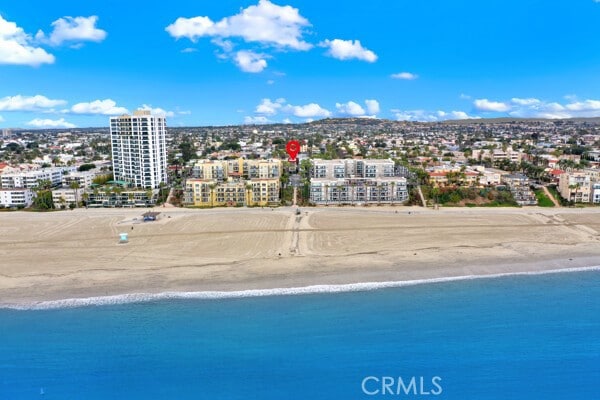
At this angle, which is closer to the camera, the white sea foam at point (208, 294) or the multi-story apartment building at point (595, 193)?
the white sea foam at point (208, 294)

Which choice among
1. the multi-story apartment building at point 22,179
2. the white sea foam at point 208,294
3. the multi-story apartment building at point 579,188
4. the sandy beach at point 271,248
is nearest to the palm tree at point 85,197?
the sandy beach at point 271,248

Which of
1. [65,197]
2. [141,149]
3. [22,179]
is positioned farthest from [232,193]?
[22,179]

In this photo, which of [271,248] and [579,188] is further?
[579,188]

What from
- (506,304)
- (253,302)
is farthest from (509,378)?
(253,302)

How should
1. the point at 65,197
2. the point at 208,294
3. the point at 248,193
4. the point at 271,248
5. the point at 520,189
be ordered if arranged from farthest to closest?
the point at 520,189, the point at 248,193, the point at 65,197, the point at 271,248, the point at 208,294

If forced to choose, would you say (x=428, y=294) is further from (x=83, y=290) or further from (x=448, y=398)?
(x=83, y=290)

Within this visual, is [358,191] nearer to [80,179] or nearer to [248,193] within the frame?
[248,193]

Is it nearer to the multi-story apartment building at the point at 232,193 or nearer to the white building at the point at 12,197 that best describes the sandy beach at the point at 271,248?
the white building at the point at 12,197
